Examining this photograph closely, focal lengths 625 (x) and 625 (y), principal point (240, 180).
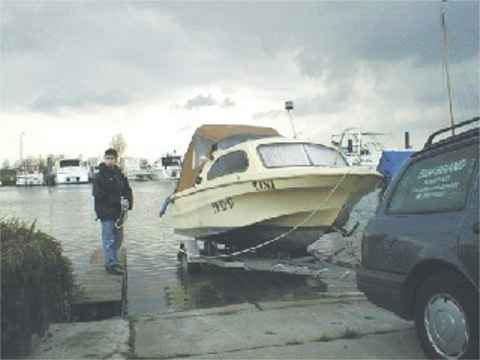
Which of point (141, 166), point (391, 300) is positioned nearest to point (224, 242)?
point (391, 300)

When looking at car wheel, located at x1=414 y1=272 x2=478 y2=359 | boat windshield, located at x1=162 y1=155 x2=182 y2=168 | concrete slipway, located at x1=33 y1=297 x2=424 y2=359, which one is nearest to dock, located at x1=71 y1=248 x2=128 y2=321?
concrete slipway, located at x1=33 y1=297 x2=424 y2=359

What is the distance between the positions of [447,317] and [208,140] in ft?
27.8

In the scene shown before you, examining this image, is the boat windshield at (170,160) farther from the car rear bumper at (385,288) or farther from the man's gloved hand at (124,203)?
the car rear bumper at (385,288)

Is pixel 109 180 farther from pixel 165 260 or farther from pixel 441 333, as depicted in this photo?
pixel 441 333

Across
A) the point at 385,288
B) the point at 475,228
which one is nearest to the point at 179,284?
the point at 385,288

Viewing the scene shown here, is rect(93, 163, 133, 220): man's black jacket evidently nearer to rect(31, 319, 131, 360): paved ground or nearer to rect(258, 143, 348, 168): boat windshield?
rect(258, 143, 348, 168): boat windshield

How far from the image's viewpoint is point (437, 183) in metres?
5.12

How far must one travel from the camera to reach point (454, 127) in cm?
529

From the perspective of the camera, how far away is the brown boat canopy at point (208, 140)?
1230 cm

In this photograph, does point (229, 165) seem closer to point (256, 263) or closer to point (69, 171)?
point (256, 263)

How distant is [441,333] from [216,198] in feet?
22.4

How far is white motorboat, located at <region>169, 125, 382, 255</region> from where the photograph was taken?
9.93 metres

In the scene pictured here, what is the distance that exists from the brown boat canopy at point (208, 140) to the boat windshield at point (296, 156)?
168 centimetres

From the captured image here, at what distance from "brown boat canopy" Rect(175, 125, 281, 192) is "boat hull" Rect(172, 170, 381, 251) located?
4.82 feet
